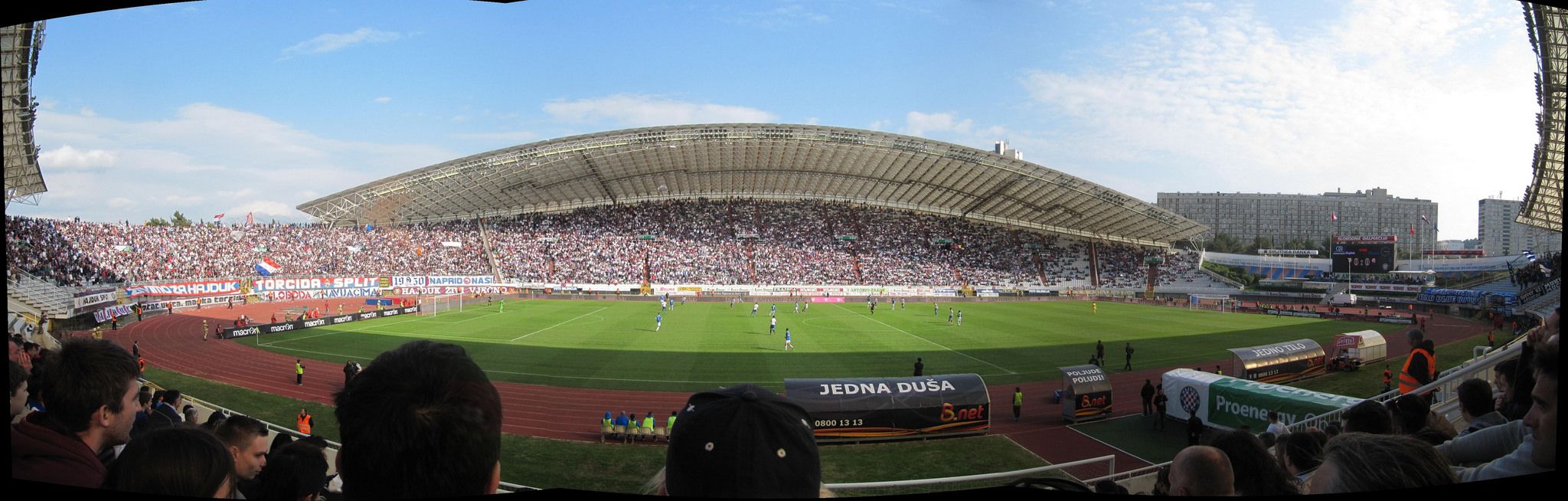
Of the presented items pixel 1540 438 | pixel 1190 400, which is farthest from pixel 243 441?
pixel 1190 400

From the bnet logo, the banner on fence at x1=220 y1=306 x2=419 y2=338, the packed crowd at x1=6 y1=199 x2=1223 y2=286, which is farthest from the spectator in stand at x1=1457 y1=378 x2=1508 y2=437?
the packed crowd at x1=6 y1=199 x2=1223 y2=286

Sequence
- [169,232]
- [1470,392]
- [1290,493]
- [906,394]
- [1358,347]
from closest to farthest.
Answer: [1290,493] < [1470,392] < [906,394] < [1358,347] < [169,232]

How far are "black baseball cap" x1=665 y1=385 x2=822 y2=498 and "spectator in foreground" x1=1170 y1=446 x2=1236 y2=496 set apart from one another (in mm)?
1717

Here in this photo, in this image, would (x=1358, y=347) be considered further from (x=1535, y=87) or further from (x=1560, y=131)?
(x=1560, y=131)

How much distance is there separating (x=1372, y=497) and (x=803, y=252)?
201 feet

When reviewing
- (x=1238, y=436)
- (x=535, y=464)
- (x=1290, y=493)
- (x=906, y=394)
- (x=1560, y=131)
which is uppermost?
(x=1560, y=131)

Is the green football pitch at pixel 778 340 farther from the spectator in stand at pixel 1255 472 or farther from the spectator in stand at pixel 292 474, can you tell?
the spectator in stand at pixel 1255 472

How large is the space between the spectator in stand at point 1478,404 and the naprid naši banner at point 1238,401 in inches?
331

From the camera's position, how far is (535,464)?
1235 centimetres

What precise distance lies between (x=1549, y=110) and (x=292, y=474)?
38446 millimetres

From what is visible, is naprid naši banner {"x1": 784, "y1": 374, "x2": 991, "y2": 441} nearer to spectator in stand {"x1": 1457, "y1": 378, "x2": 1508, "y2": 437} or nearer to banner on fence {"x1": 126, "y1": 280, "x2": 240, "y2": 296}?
spectator in stand {"x1": 1457, "y1": 378, "x2": 1508, "y2": 437}

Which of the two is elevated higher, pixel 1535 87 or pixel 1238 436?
pixel 1535 87

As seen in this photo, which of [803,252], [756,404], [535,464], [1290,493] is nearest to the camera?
[756,404]

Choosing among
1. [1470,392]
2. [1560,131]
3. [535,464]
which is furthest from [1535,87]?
[535,464]
